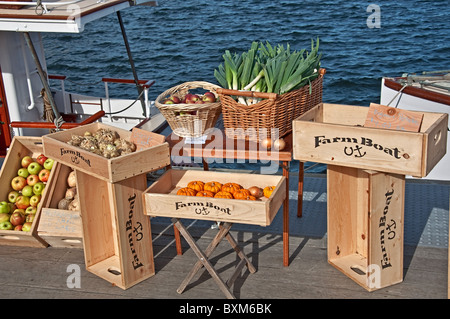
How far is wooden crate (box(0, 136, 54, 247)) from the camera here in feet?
17.9

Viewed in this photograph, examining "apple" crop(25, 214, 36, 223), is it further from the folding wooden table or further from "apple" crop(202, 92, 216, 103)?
"apple" crop(202, 92, 216, 103)

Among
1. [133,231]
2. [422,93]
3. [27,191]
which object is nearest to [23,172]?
[27,191]

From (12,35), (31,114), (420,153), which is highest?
(12,35)

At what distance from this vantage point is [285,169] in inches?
195

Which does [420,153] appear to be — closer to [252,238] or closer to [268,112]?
[268,112]

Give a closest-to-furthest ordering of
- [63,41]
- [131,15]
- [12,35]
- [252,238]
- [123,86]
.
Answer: [252,238]
[12,35]
[123,86]
[63,41]
[131,15]

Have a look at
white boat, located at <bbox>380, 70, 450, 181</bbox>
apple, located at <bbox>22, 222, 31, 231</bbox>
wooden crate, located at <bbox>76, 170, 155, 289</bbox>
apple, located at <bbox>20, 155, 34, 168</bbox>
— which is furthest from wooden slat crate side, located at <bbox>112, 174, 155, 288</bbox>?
white boat, located at <bbox>380, 70, 450, 181</bbox>

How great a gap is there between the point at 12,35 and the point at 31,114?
97 centimetres

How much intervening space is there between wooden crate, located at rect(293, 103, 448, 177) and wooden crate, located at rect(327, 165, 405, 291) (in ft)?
0.66

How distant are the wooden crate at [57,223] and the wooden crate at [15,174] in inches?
2.0

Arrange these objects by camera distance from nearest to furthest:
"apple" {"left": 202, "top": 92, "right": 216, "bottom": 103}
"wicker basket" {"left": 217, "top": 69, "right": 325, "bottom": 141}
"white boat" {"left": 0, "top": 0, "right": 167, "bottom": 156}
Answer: "wicker basket" {"left": 217, "top": 69, "right": 325, "bottom": 141}, "apple" {"left": 202, "top": 92, "right": 216, "bottom": 103}, "white boat" {"left": 0, "top": 0, "right": 167, "bottom": 156}

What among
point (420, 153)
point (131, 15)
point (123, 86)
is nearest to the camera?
point (420, 153)

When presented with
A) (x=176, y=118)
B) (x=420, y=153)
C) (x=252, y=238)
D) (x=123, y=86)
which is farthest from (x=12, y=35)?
(x=123, y=86)

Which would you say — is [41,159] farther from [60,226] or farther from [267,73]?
[267,73]
